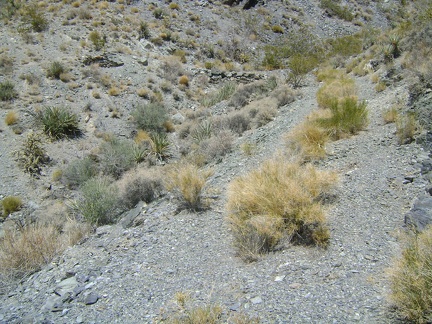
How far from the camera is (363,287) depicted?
3.98 metres

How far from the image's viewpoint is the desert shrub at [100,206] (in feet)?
27.7

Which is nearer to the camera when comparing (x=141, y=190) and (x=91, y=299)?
(x=91, y=299)

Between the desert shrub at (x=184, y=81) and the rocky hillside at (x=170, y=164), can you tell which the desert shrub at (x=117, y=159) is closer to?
the rocky hillside at (x=170, y=164)

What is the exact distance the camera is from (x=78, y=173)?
42.5ft

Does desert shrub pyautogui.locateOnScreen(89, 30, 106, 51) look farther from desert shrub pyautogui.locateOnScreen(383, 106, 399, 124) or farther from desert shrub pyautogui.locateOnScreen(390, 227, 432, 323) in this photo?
desert shrub pyautogui.locateOnScreen(390, 227, 432, 323)

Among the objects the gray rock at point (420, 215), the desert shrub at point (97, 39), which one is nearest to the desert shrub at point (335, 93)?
the gray rock at point (420, 215)

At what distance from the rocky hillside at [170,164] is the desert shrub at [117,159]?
0.17 feet

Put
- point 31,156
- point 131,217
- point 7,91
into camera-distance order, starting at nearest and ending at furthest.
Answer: point 131,217 < point 31,156 < point 7,91

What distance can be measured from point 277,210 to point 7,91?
50.9 ft

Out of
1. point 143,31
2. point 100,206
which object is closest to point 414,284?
point 100,206

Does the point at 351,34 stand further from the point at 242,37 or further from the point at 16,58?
the point at 16,58

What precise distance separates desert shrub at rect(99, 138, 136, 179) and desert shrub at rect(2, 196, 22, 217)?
115 inches

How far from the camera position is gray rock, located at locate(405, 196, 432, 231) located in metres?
4.46

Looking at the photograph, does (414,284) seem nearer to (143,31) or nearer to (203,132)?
(203,132)
